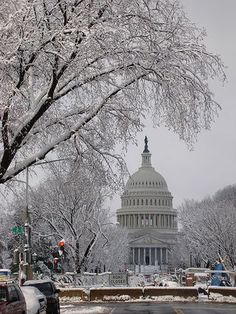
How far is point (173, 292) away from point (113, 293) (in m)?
3.17

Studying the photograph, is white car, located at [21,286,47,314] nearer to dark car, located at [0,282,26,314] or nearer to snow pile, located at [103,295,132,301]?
dark car, located at [0,282,26,314]

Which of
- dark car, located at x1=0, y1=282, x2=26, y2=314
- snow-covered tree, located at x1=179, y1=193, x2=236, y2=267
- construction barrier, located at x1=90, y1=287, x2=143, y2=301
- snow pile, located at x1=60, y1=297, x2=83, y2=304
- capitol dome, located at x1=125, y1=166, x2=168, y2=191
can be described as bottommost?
dark car, located at x1=0, y1=282, x2=26, y2=314

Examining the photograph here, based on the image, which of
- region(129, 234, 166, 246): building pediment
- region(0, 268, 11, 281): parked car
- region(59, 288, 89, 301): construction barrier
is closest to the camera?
region(0, 268, 11, 281): parked car

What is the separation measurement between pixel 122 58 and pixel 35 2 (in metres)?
2.36

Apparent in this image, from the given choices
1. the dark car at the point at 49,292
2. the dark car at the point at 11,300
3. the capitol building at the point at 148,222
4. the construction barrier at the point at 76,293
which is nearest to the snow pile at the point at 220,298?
the construction barrier at the point at 76,293

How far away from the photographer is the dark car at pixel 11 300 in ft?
43.9

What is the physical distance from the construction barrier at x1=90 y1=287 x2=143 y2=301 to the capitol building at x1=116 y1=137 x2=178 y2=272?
146785mm

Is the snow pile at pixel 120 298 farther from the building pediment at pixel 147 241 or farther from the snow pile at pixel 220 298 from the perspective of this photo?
the building pediment at pixel 147 241

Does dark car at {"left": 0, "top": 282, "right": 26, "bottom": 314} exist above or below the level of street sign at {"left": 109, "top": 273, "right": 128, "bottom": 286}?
below

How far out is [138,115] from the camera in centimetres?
1550

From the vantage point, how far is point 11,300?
13961 mm

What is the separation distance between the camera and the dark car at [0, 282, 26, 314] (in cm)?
1338

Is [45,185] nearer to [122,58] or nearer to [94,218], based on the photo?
[94,218]

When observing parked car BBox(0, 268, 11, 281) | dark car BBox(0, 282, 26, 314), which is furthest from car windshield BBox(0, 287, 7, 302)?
parked car BBox(0, 268, 11, 281)
